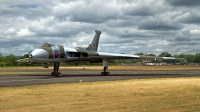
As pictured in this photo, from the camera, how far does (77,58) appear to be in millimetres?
31891

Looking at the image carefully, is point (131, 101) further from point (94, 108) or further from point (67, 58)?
point (67, 58)

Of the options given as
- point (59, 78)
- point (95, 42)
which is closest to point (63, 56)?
point (59, 78)

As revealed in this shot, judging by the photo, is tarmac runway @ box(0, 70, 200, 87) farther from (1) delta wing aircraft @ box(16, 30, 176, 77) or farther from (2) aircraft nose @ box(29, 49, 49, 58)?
(2) aircraft nose @ box(29, 49, 49, 58)

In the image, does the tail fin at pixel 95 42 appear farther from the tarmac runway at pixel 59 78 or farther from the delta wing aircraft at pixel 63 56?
the tarmac runway at pixel 59 78

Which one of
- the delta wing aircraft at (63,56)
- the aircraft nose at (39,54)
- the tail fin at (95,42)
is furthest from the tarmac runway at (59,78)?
the tail fin at (95,42)

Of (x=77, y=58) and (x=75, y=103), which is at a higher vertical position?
(x=77, y=58)

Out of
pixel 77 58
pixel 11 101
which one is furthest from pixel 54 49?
pixel 11 101

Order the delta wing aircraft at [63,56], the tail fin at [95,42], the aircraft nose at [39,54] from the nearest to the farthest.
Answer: the aircraft nose at [39,54], the delta wing aircraft at [63,56], the tail fin at [95,42]

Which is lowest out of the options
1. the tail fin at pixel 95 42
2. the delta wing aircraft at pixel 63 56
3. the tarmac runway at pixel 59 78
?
the tarmac runway at pixel 59 78

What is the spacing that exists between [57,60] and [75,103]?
19.4 meters

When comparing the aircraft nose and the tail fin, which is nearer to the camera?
the aircraft nose

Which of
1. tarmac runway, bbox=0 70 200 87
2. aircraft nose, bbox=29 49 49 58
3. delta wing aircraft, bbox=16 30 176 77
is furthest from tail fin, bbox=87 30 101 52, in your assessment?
aircraft nose, bbox=29 49 49 58

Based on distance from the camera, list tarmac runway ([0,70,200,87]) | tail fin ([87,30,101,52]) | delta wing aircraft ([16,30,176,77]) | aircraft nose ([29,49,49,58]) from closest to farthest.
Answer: tarmac runway ([0,70,200,87]) → aircraft nose ([29,49,49,58]) → delta wing aircraft ([16,30,176,77]) → tail fin ([87,30,101,52])

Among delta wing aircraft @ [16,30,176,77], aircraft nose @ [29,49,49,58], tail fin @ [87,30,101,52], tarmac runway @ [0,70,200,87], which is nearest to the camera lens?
tarmac runway @ [0,70,200,87]
